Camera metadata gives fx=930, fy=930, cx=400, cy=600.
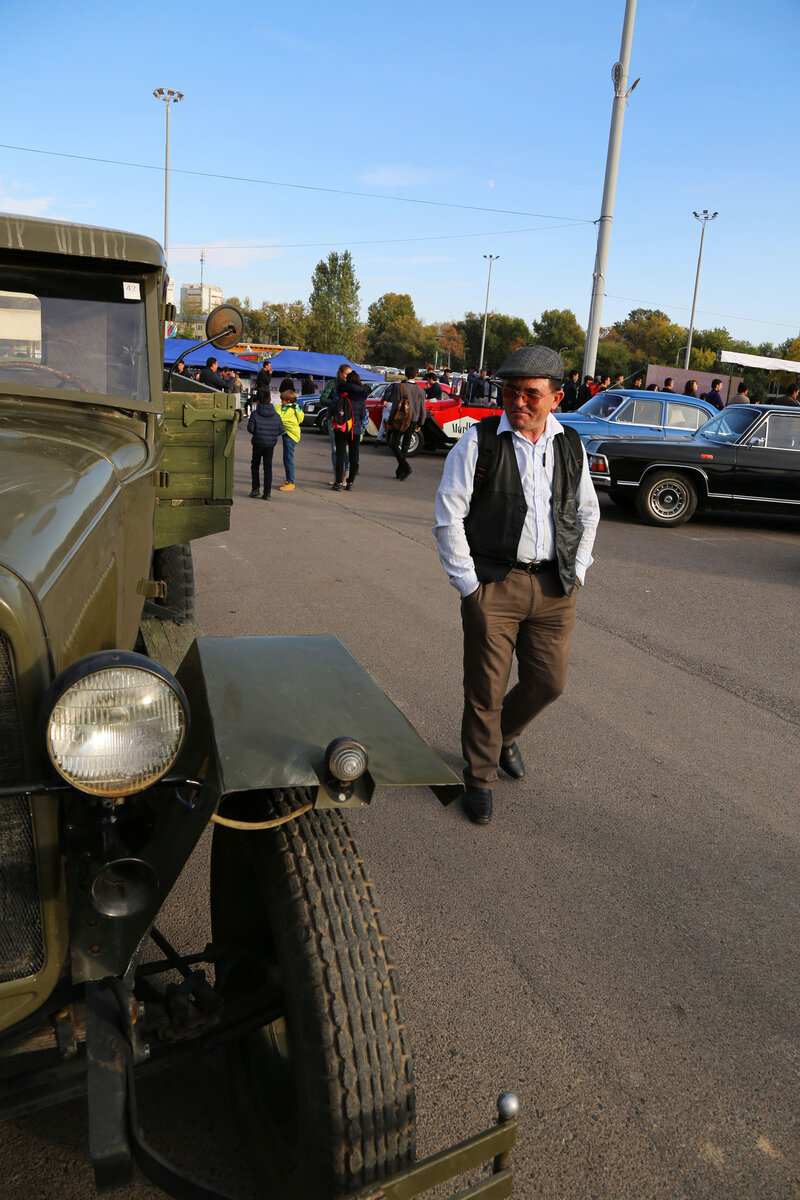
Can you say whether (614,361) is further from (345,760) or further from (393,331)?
(345,760)

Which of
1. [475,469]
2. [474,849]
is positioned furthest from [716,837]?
[475,469]

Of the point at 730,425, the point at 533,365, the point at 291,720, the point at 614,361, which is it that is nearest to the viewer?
the point at 291,720

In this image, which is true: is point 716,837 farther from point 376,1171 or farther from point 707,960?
point 376,1171

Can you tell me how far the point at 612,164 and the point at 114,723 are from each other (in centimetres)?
2266

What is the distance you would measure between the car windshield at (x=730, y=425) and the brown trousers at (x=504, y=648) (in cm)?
944

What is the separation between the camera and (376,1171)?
1.83 metres

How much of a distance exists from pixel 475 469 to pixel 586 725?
2.05m

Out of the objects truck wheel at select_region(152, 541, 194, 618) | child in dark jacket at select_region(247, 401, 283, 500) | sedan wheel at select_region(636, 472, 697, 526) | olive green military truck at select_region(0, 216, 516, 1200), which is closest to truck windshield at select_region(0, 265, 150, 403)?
olive green military truck at select_region(0, 216, 516, 1200)

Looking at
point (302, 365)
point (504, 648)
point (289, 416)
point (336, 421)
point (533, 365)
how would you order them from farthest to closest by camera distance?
1. point (302, 365)
2. point (336, 421)
3. point (289, 416)
4. point (504, 648)
5. point (533, 365)

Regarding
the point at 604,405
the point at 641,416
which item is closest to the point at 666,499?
the point at 641,416

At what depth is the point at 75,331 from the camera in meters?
3.69

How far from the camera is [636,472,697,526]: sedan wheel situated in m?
12.6

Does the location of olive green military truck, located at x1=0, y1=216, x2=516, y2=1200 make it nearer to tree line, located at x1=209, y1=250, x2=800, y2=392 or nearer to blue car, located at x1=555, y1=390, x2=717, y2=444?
blue car, located at x1=555, y1=390, x2=717, y2=444

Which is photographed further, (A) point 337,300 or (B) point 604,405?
(A) point 337,300
